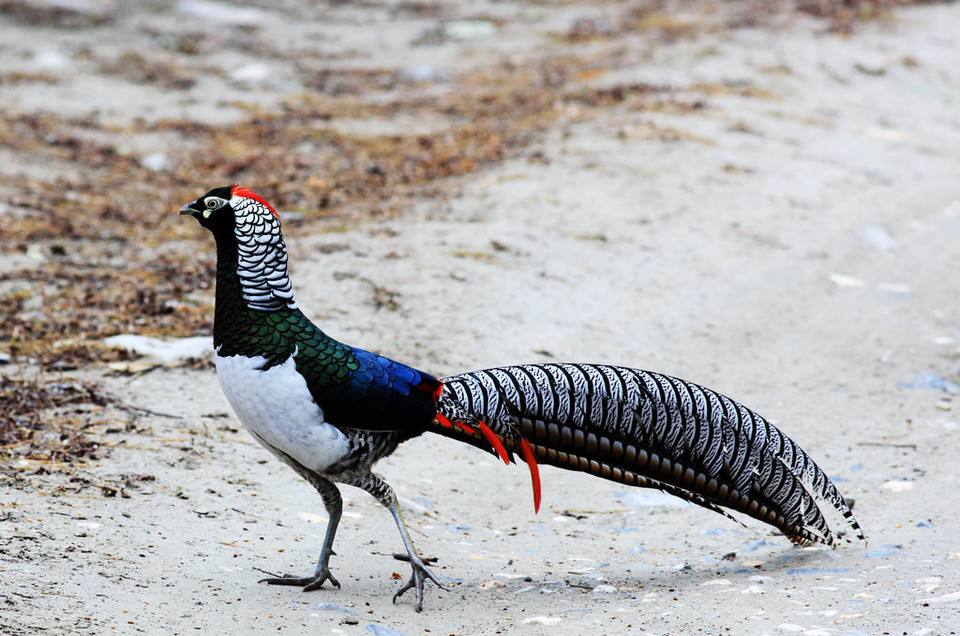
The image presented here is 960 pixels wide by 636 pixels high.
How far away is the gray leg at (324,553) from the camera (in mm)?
4406

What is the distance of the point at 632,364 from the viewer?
7133 mm

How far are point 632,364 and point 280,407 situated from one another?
3395 millimetres

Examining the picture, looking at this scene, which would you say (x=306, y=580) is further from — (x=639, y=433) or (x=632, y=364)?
(x=632, y=364)

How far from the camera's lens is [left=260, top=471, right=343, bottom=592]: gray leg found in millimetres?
4406

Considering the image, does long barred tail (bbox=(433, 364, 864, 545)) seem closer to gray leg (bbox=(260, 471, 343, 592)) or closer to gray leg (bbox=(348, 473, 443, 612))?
gray leg (bbox=(348, 473, 443, 612))

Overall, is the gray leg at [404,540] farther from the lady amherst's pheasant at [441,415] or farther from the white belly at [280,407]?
the white belly at [280,407]

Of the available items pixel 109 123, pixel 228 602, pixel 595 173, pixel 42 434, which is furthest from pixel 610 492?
pixel 109 123

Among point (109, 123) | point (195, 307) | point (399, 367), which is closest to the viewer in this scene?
point (399, 367)

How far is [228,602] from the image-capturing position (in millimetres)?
4180

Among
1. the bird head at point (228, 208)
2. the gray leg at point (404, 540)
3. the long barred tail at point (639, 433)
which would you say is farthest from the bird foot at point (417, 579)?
the bird head at point (228, 208)

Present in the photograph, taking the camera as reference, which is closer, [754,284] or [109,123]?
[754,284]

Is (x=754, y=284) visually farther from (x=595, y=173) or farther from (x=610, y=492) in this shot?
(x=610, y=492)

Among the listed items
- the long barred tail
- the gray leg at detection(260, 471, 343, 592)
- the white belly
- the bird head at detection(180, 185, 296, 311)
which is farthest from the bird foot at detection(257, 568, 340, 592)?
the bird head at detection(180, 185, 296, 311)

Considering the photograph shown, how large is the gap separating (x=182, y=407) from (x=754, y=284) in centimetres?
425
